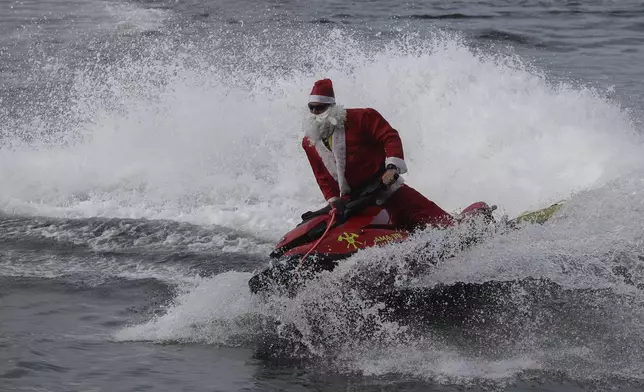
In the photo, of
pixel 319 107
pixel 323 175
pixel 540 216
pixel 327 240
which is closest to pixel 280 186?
pixel 540 216

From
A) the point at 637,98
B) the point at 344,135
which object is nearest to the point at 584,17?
the point at 637,98

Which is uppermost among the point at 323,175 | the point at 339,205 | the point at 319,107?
the point at 319,107

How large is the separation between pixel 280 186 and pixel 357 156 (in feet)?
15.7

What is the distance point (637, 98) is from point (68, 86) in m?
9.89

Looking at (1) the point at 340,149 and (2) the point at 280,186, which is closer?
(1) the point at 340,149

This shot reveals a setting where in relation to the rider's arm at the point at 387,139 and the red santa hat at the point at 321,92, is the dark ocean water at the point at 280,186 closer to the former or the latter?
the rider's arm at the point at 387,139

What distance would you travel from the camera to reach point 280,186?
12.4m

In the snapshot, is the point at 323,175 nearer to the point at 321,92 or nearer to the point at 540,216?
the point at 321,92

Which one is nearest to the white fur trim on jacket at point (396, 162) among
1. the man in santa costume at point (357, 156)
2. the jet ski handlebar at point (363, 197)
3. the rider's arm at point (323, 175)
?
the man in santa costume at point (357, 156)

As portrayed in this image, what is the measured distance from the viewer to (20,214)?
11414 mm

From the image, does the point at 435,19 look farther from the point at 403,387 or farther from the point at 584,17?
the point at 403,387

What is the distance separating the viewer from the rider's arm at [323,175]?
782cm

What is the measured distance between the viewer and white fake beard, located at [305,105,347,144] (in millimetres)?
7523

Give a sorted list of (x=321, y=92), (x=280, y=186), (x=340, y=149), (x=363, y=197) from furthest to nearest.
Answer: (x=280, y=186)
(x=363, y=197)
(x=340, y=149)
(x=321, y=92)
